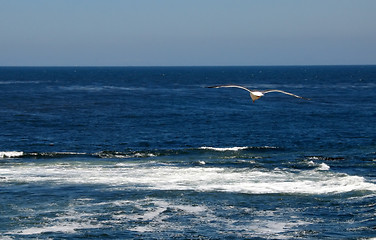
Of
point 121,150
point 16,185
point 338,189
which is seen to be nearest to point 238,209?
point 338,189

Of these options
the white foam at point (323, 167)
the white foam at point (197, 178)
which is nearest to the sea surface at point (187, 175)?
the white foam at point (197, 178)

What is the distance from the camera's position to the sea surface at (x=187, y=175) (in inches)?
1647

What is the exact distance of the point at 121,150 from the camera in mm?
76000

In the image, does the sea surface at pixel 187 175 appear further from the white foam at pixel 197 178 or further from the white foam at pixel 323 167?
the white foam at pixel 323 167

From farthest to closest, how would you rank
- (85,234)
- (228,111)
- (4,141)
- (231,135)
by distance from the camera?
(228,111) → (231,135) → (4,141) → (85,234)

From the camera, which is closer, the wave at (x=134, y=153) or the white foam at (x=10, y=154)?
the white foam at (x=10, y=154)

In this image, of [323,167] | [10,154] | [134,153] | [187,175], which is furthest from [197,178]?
[10,154]

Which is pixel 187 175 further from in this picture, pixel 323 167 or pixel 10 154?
pixel 10 154

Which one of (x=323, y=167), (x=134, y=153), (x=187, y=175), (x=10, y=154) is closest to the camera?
(x=187, y=175)

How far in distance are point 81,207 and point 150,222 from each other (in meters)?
6.75

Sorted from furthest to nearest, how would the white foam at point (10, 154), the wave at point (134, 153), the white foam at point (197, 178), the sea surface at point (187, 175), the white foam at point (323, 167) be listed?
the wave at point (134, 153), the white foam at point (10, 154), the white foam at point (323, 167), the white foam at point (197, 178), the sea surface at point (187, 175)

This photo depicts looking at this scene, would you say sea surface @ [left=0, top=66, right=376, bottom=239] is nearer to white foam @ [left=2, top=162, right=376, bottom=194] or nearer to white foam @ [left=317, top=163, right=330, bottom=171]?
white foam @ [left=2, top=162, right=376, bottom=194]

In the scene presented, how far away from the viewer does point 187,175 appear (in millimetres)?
58406

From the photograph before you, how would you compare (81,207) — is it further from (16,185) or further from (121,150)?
(121,150)
